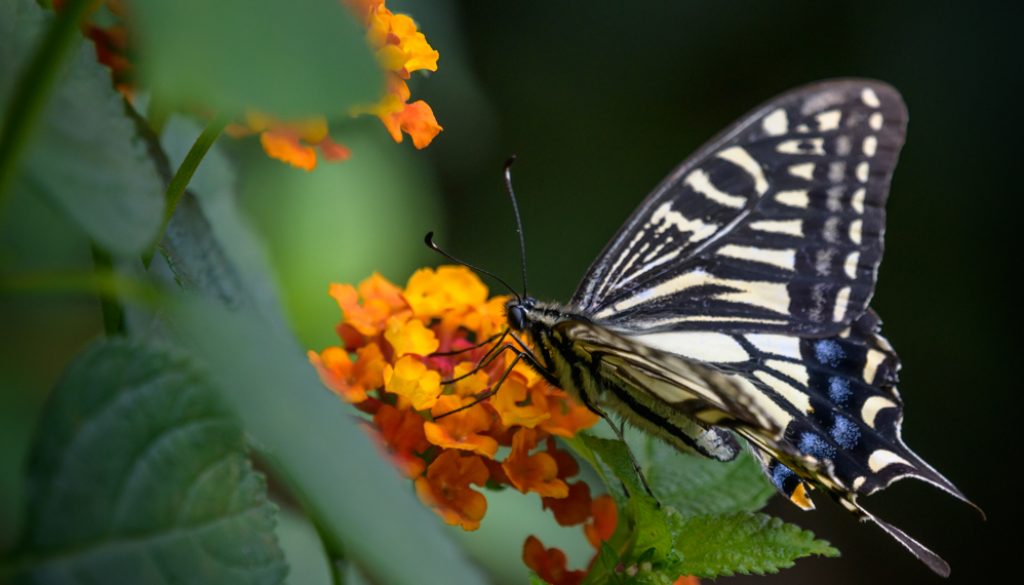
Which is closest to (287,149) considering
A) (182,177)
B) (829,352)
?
(182,177)

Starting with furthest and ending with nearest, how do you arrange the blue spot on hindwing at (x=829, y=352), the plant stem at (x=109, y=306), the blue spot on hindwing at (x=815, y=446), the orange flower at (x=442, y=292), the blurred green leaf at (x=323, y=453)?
1. the blue spot on hindwing at (x=829, y=352)
2. the blue spot on hindwing at (x=815, y=446)
3. the orange flower at (x=442, y=292)
4. the plant stem at (x=109, y=306)
5. the blurred green leaf at (x=323, y=453)

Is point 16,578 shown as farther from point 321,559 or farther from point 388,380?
point 321,559

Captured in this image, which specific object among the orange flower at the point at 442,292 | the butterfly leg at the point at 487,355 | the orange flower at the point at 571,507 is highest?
the orange flower at the point at 442,292

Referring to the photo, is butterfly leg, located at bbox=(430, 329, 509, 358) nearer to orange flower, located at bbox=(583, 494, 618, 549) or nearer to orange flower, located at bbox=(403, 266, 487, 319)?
orange flower, located at bbox=(403, 266, 487, 319)

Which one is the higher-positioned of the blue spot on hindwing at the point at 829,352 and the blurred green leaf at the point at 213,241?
the blurred green leaf at the point at 213,241

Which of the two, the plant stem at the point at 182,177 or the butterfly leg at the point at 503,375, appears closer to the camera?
the plant stem at the point at 182,177

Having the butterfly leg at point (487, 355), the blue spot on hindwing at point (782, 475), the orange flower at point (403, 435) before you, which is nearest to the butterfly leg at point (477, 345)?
the butterfly leg at point (487, 355)

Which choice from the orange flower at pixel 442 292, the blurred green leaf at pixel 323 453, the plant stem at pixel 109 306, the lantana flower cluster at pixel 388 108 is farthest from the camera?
the orange flower at pixel 442 292

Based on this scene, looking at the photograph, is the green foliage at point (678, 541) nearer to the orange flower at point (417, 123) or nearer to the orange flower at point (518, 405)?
the orange flower at point (518, 405)
